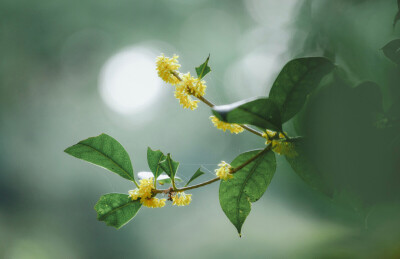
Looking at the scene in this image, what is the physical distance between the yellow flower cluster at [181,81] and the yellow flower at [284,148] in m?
0.10

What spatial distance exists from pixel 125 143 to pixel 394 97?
6.32ft

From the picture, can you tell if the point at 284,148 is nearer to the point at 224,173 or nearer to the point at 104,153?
the point at 224,173

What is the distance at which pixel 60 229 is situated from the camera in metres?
2.27

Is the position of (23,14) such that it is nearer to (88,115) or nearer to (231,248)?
(88,115)

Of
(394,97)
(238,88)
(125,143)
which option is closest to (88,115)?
(125,143)

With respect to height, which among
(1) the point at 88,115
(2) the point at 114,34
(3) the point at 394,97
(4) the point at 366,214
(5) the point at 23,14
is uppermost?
(5) the point at 23,14

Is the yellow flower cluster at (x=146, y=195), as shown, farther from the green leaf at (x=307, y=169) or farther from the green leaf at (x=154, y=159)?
the green leaf at (x=307, y=169)

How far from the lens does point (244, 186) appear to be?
376 millimetres

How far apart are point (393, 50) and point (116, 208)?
15.1 inches

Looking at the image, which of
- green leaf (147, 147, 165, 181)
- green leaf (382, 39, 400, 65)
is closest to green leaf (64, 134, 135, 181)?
green leaf (147, 147, 165, 181)

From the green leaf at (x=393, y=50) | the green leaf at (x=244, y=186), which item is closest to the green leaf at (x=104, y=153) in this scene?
the green leaf at (x=244, y=186)

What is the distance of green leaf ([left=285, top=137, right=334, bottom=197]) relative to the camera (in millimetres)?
312

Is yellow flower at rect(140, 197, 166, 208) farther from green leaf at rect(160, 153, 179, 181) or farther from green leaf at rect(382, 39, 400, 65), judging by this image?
green leaf at rect(382, 39, 400, 65)

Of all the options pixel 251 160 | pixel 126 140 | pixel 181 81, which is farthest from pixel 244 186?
pixel 126 140
